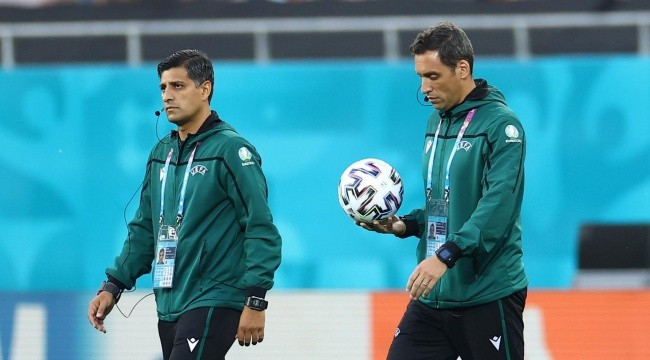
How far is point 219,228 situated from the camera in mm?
5562

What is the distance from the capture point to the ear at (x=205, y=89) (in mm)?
5770

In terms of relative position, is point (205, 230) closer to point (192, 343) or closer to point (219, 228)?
point (219, 228)

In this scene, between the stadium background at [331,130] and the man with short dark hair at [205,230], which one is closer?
the man with short dark hair at [205,230]

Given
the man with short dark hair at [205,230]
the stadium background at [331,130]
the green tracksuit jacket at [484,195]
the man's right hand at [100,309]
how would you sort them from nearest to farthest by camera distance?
the green tracksuit jacket at [484,195] < the man with short dark hair at [205,230] < the man's right hand at [100,309] < the stadium background at [331,130]

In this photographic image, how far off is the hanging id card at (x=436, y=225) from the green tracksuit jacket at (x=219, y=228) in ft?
2.23

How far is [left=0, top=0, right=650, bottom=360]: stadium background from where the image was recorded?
11961 mm

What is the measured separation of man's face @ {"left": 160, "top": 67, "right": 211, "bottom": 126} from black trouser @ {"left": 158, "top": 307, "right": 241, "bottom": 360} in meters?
0.90

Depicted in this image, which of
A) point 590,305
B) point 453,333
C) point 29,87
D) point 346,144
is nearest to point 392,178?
point 453,333

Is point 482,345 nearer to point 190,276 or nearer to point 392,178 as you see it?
point 392,178

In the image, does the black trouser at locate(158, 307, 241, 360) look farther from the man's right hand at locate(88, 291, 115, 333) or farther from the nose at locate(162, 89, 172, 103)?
the nose at locate(162, 89, 172, 103)

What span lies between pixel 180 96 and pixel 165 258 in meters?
0.74

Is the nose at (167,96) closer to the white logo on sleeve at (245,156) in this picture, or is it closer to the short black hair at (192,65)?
the short black hair at (192,65)

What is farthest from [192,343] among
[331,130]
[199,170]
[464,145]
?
[331,130]

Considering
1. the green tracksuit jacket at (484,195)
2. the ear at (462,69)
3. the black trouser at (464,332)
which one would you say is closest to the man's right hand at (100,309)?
the black trouser at (464,332)
